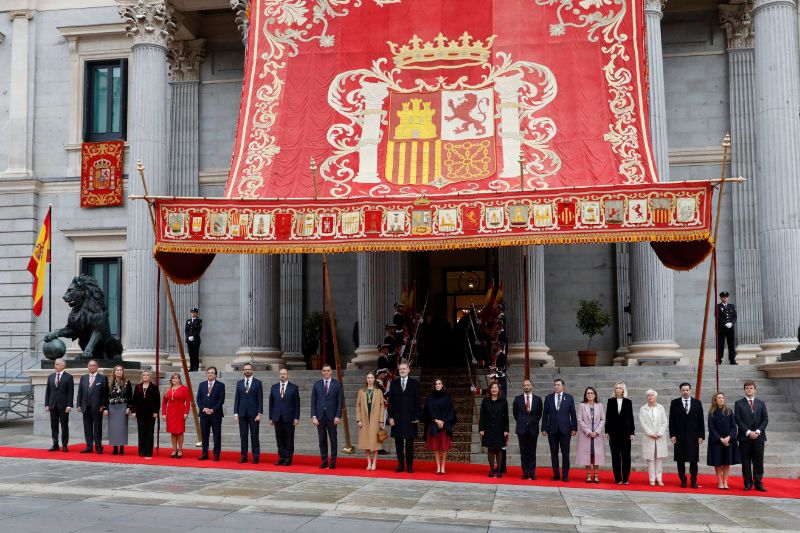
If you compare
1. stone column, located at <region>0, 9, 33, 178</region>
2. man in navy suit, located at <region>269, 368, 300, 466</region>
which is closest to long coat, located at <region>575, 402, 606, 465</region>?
man in navy suit, located at <region>269, 368, 300, 466</region>

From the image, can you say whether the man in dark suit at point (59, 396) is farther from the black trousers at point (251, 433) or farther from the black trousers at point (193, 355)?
the black trousers at point (193, 355)

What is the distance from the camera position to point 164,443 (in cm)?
2039

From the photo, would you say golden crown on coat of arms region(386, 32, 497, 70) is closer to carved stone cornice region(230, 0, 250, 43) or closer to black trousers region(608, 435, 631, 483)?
carved stone cornice region(230, 0, 250, 43)

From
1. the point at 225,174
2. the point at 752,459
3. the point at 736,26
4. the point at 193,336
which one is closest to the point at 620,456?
the point at 752,459

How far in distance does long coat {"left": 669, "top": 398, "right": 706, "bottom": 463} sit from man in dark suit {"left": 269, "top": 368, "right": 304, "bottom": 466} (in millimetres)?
6719

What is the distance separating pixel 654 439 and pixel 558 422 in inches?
64.5

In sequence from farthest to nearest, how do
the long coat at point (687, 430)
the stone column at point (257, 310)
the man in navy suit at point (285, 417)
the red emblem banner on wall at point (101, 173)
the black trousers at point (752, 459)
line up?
the red emblem banner on wall at point (101, 173)
the stone column at point (257, 310)
the man in navy suit at point (285, 417)
the long coat at point (687, 430)
the black trousers at point (752, 459)

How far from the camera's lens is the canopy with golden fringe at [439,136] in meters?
15.8

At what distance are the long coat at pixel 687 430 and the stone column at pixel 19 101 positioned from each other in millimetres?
22964

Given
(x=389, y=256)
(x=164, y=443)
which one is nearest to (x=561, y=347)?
(x=389, y=256)

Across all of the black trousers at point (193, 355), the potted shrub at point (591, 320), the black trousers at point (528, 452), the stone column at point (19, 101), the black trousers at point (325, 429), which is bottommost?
the black trousers at point (528, 452)

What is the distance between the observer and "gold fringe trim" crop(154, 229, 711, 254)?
50.4ft

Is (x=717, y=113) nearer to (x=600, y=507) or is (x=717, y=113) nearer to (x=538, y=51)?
(x=538, y=51)

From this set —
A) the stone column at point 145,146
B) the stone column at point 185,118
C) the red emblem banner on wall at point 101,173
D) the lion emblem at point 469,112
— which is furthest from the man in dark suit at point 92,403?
the red emblem banner on wall at point 101,173
